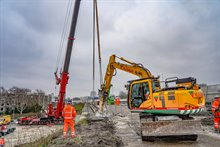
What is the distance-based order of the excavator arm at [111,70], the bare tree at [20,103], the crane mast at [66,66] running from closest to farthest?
the excavator arm at [111,70], the crane mast at [66,66], the bare tree at [20,103]

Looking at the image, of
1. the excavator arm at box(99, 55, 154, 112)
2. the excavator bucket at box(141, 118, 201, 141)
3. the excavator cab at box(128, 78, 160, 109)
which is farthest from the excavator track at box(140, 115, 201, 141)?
the excavator arm at box(99, 55, 154, 112)

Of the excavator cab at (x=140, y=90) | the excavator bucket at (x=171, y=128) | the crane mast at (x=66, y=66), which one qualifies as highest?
the crane mast at (x=66, y=66)

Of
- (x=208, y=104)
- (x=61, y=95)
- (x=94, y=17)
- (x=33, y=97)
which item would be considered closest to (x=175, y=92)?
(x=94, y=17)

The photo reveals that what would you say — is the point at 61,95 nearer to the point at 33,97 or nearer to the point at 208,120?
the point at 208,120

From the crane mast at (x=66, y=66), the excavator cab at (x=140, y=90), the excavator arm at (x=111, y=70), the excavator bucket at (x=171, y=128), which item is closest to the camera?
the excavator bucket at (x=171, y=128)

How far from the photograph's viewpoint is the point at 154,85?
7.72 metres

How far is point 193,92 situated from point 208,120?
5.02m

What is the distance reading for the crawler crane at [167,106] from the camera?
256 inches

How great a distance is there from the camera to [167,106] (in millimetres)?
6820

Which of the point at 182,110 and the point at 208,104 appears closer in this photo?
the point at 182,110

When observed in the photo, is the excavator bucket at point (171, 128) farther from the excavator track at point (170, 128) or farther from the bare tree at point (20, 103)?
the bare tree at point (20, 103)

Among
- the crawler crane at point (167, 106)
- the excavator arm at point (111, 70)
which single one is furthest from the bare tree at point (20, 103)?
the crawler crane at point (167, 106)

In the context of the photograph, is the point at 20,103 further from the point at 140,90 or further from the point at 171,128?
the point at 171,128

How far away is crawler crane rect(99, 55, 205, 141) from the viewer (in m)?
6.50
